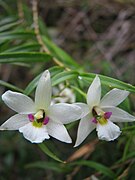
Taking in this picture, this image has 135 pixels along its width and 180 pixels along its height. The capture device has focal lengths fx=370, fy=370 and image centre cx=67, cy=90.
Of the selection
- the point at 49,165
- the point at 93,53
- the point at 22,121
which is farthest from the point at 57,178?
the point at 22,121

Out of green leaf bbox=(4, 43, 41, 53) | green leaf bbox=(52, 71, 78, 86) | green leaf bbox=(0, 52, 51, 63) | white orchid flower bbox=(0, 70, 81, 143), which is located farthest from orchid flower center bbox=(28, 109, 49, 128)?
green leaf bbox=(4, 43, 41, 53)

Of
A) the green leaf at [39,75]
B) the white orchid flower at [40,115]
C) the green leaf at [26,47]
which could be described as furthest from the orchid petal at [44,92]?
the green leaf at [26,47]

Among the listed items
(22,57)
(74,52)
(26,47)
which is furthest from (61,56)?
(74,52)

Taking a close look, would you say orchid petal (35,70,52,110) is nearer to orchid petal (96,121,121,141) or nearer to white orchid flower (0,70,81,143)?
white orchid flower (0,70,81,143)

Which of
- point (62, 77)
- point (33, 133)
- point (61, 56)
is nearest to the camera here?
point (33, 133)

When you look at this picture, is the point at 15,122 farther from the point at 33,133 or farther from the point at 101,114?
the point at 101,114
